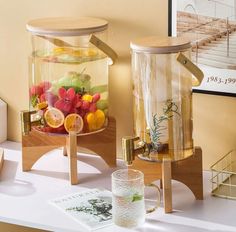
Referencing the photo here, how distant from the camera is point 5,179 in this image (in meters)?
2.15

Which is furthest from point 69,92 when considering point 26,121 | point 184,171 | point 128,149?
point 184,171

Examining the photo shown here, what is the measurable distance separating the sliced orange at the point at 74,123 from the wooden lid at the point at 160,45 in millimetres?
275

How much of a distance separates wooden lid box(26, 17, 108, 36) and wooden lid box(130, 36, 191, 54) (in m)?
0.16

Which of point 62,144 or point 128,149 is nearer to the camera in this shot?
point 128,149

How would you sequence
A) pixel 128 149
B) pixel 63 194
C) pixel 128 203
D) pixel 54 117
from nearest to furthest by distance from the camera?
pixel 128 203
pixel 128 149
pixel 63 194
pixel 54 117

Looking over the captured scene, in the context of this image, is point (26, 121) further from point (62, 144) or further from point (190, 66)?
point (190, 66)

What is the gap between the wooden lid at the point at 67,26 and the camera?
6.86ft

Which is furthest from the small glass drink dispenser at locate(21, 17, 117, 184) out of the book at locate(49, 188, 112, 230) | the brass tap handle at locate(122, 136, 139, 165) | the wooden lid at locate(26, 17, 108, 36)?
the brass tap handle at locate(122, 136, 139, 165)

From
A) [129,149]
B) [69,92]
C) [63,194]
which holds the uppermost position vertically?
[69,92]

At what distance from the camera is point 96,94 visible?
7.09 feet

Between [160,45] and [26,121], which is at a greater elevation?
[160,45]

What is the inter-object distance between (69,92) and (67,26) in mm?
189

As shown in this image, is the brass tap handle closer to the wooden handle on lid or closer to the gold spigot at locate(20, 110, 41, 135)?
the wooden handle on lid

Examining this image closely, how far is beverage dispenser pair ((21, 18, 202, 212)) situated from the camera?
199cm
